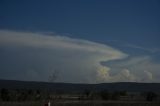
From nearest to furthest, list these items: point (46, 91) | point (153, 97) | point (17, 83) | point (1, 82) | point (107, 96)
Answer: point (46, 91), point (153, 97), point (107, 96), point (1, 82), point (17, 83)

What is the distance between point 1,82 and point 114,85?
38.1m

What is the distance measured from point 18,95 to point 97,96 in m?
16.9

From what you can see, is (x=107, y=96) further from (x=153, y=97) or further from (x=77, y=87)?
(x=77, y=87)

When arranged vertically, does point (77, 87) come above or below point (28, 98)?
above

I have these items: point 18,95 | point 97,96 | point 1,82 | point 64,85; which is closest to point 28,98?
point 18,95

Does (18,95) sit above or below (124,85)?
below

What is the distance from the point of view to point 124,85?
152m

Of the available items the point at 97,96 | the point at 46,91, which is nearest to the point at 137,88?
the point at 97,96

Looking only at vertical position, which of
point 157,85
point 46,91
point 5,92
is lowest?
point 46,91

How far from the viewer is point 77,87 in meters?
149

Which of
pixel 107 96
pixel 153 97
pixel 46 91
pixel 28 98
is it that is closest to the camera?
pixel 46 91

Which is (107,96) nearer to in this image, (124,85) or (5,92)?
(5,92)

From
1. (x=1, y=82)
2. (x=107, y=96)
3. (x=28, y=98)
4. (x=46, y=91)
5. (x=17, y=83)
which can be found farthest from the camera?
(x=17, y=83)

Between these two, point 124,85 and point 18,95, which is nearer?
point 18,95
